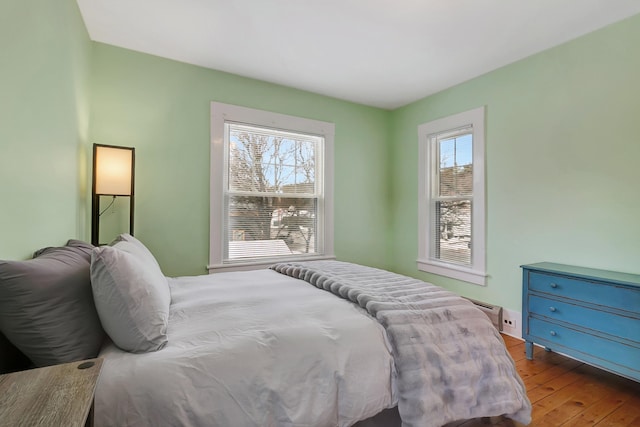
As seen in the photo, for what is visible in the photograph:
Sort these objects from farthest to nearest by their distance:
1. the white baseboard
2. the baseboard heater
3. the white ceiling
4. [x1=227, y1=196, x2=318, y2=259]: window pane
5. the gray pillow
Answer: [x1=227, y1=196, x2=318, y2=259]: window pane < the baseboard heater < the white baseboard < the white ceiling < the gray pillow

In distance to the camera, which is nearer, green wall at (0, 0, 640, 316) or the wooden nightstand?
the wooden nightstand

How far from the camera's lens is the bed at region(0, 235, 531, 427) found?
3.27 feet

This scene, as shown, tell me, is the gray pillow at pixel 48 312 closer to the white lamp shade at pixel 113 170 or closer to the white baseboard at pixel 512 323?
the white lamp shade at pixel 113 170

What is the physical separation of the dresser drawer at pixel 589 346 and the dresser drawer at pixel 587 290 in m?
0.24

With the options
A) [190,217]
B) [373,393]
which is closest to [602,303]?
[373,393]

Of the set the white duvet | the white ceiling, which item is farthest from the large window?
the white duvet

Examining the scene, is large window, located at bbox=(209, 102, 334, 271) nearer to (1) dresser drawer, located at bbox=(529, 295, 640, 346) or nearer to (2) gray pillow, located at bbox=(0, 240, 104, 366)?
(2) gray pillow, located at bbox=(0, 240, 104, 366)

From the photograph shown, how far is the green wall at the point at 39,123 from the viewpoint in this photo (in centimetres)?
116

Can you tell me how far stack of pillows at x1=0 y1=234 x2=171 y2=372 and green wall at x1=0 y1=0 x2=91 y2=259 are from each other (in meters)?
0.28

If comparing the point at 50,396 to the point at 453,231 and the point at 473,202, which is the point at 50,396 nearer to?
the point at 473,202

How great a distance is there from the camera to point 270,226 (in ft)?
11.1

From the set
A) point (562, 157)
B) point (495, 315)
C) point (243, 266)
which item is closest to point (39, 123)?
point (243, 266)

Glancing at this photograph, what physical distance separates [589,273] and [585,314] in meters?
0.29

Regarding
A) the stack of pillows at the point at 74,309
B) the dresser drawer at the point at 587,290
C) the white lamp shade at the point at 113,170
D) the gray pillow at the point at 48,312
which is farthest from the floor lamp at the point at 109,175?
the dresser drawer at the point at 587,290
